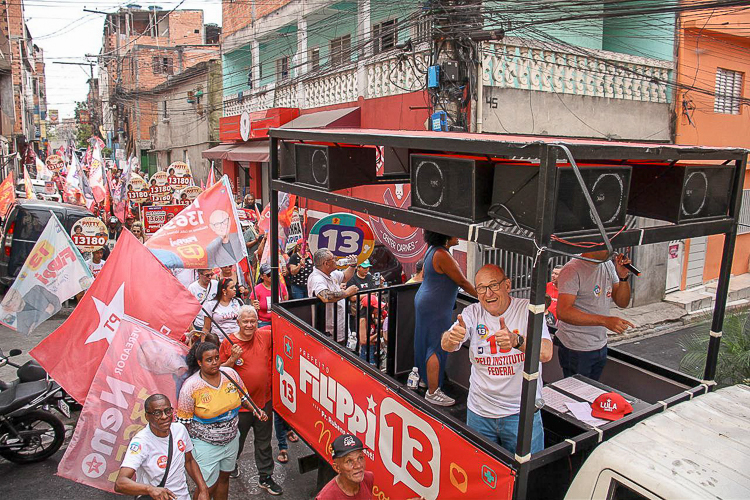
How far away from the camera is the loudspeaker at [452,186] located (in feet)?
10.6

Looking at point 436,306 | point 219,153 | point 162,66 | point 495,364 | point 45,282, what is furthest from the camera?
point 162,66

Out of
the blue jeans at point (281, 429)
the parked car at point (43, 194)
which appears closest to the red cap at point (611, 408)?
the blue jeans at point (281, 429)

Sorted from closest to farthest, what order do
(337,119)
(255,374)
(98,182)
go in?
1. (255,374)
2. (337,119)
3. (98,182)

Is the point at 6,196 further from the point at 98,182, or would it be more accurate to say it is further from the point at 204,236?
the point at 204,236

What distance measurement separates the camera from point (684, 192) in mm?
3447

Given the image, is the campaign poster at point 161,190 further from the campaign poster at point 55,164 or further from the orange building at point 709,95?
the orange building at point 709,95

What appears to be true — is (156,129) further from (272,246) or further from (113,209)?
(272,246)

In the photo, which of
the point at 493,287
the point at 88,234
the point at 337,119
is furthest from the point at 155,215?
the point at 493,287

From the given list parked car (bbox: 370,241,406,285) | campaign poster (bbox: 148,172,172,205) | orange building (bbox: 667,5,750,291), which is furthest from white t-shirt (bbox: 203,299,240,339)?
campaign poster (bbox: 148,172,172,205)

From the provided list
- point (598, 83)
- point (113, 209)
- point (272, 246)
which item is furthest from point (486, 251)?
point (113, 209)

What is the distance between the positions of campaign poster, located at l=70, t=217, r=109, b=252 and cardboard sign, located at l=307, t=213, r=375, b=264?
6.06 m

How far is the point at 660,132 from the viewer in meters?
12.6

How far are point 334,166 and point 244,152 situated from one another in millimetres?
15207

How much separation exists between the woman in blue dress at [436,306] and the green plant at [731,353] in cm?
260
